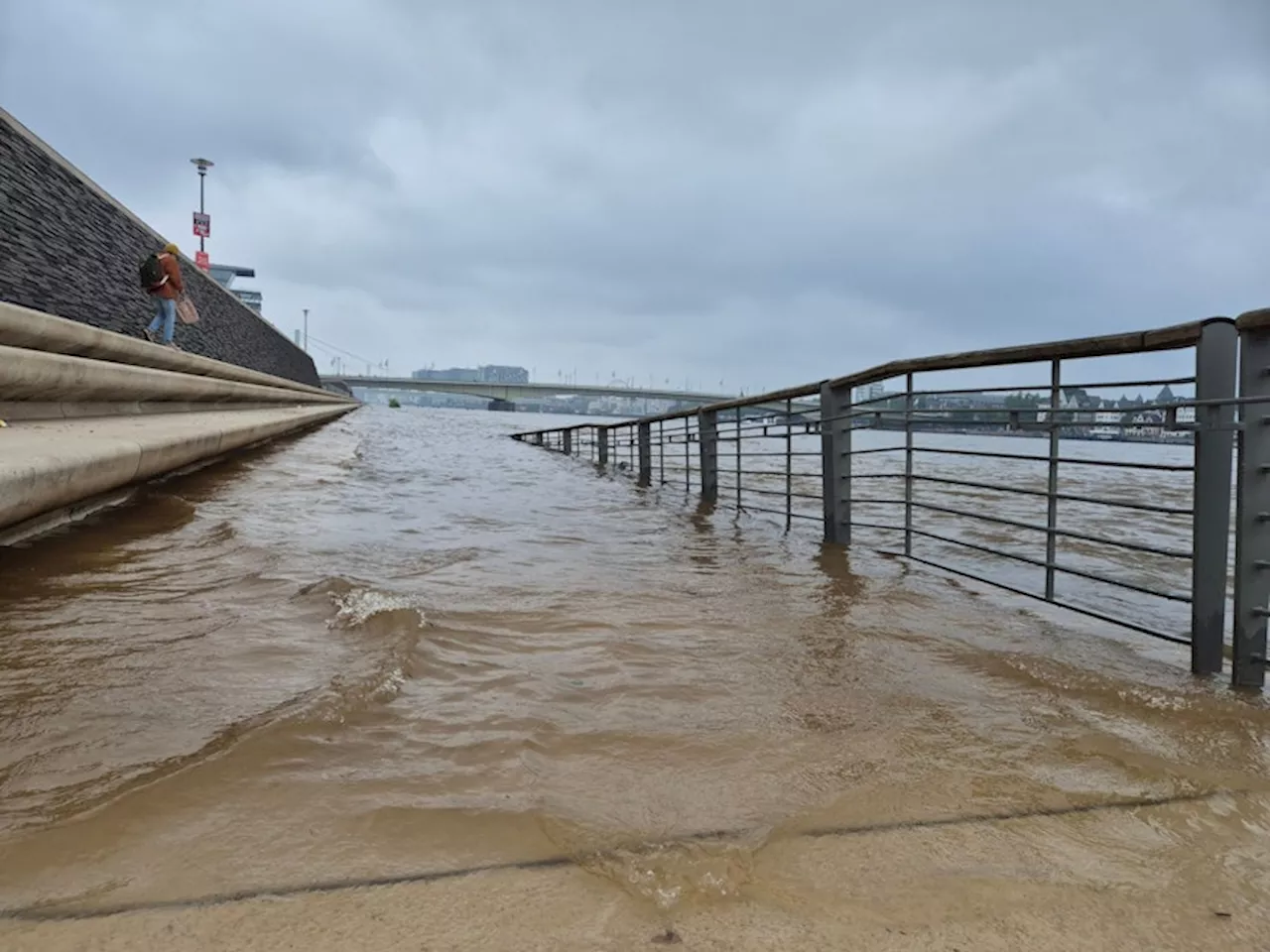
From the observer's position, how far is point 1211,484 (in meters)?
2.00

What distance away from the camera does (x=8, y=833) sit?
1.00 m

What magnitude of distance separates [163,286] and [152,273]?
20 cm

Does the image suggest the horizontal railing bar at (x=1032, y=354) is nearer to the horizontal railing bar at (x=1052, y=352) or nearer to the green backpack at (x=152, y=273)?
the horizontal railing bar at (x=1052, y=352)

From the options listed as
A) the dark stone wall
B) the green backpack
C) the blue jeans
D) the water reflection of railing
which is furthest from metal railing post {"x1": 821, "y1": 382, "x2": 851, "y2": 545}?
the blue jeans

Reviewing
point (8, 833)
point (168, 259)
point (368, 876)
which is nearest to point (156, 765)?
point (8, 833)

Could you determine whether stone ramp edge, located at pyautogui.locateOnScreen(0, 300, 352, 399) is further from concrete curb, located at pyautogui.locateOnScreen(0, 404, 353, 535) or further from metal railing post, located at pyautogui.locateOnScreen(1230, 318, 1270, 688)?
metal railing post, located at pyautogui.locateOnScreen(1230, 318, 1270, 688)

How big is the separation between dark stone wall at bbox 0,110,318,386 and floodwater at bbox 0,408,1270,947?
18.3ft

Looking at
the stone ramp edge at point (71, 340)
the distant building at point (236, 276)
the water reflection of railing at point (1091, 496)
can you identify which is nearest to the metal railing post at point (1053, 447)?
the water reflection of railing at point (1091, 496)

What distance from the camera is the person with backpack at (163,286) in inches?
341

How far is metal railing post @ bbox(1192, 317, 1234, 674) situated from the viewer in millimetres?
1986

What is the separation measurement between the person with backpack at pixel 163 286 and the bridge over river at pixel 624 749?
24.2 ft

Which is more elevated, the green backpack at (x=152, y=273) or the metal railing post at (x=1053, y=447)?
the green backpack at (x=152, y=273)

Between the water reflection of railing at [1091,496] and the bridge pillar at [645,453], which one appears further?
the bridge pillar at [645,453]

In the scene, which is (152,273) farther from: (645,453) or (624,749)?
(624,749)
